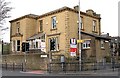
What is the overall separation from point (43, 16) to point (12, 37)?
Result: 8420 millimetres

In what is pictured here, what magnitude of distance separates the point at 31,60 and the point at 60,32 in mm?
6183

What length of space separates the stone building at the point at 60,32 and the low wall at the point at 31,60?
1693 millimetres

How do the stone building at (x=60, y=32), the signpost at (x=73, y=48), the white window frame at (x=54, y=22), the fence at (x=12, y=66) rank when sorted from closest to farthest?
the signpost at (x=73, y=48) → the stone building at (x=60, y=32) → the fence at (x=12, y=66) → the white window frame at (x=54, y=22)

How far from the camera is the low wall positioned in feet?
115

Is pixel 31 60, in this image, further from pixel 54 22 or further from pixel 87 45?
pixel 87 45

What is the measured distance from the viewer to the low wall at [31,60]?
3516cm

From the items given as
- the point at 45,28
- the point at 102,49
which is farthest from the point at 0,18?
the point at 102,49

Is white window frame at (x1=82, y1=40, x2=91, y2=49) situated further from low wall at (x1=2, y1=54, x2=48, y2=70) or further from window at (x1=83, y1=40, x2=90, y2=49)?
low wall at (x1=2, y1=54, x2=48, y2=70)

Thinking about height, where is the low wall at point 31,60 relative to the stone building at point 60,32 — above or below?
below

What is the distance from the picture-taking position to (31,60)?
3803cm

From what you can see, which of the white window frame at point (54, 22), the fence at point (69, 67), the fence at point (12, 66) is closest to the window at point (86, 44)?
the white window frame at point (54, 22)

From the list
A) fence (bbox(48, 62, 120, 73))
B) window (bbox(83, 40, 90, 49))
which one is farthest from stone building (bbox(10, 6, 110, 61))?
fence (bbox(48, 62, 120, 73))

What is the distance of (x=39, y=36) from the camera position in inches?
1708

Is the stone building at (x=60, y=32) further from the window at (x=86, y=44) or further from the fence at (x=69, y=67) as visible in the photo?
the fence at (x=69, y=67)
